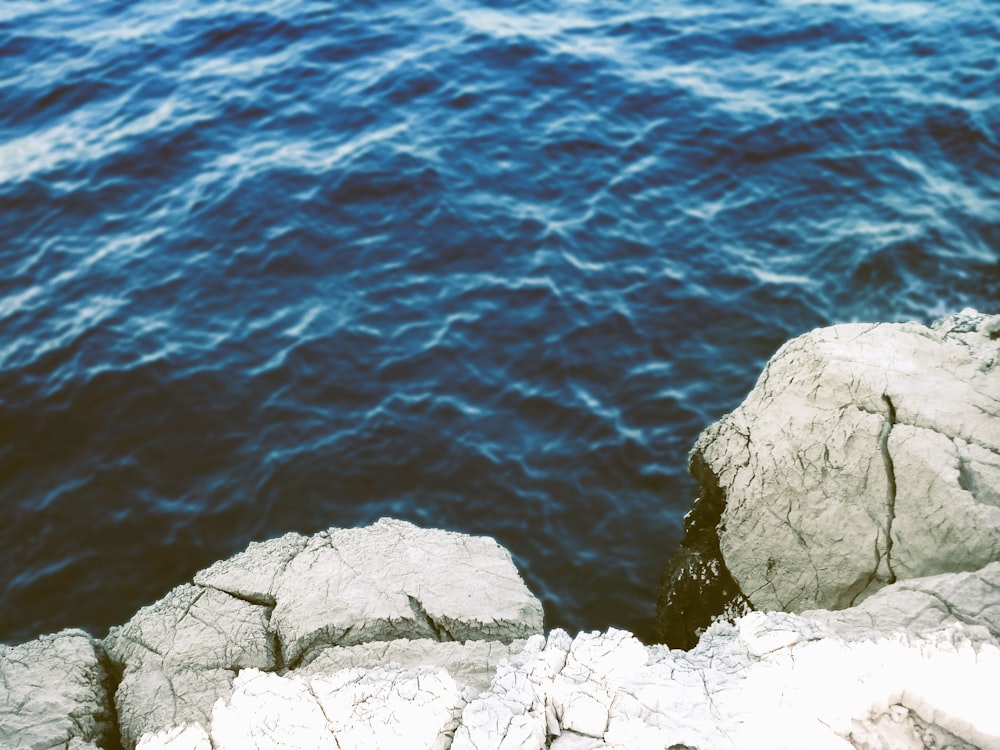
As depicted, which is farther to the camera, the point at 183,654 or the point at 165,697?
the point at 183,654

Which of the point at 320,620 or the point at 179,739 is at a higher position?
the point at 179,739

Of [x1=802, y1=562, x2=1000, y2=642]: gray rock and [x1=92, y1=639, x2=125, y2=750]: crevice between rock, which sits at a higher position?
[x1=802, y1=562, x2=1000, y2=642]: gray rock

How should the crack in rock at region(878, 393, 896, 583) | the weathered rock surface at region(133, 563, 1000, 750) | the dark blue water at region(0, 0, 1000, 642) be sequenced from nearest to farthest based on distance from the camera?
the weathered rock surface at region(133, 563, 1000, 750) → the crack in rock at region(878, 393, 896, 583) → the dark blue water at region(0, 0, 1000, 642)

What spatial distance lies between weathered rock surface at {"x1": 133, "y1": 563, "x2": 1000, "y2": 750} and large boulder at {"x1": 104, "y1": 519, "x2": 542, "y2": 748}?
1.24 feet

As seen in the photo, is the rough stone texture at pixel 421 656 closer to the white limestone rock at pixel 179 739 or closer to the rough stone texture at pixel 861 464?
the white limestone rock at pixel 179 739

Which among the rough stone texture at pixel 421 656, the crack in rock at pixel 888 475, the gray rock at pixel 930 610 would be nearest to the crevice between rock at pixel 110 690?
the rough stone texture at pixel 421 656

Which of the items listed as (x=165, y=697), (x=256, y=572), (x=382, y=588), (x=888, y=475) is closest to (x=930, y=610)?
(x=888, y=475)

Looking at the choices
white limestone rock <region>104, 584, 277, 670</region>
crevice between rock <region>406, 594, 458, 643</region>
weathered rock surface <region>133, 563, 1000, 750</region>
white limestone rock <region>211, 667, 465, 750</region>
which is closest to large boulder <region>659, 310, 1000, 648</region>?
weathered rock surface <region>133, 563, 1000, 750</region>

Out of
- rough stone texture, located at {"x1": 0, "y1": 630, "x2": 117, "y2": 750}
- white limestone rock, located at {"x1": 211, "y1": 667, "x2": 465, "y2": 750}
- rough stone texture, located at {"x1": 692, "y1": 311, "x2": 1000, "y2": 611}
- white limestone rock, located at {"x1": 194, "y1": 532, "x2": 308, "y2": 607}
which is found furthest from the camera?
white limestone rock, located at {"x1": 194, "y1": 532, "x2": 308, "y2": 607}

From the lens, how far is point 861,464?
429 centimetres

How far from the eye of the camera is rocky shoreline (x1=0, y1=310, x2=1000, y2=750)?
3.02 metres

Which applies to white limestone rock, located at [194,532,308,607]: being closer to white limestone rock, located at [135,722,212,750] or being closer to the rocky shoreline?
the rocky shoreline

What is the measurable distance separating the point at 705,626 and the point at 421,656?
1924 mm

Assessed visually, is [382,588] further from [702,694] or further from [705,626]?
[705,626]
